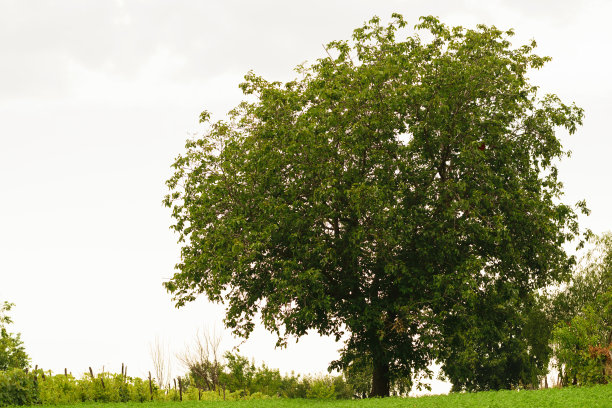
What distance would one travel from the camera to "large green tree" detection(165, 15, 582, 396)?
83.5 feet

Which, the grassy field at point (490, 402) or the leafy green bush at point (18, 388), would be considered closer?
the grassy field at point (490, 402)

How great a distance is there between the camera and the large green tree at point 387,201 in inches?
1002

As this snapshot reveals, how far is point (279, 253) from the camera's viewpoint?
90.8 feet

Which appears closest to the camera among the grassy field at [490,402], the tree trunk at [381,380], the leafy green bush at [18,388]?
the grassy field at [490,402]

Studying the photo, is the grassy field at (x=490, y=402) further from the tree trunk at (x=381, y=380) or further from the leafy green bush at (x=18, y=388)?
the tree trunk at (x=381, y=380)

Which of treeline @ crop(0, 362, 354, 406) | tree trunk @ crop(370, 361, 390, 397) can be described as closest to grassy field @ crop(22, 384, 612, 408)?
treeline @ crop(0, 362, 354, 406)

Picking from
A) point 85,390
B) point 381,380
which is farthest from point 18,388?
point 381,380

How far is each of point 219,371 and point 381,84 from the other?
20635 mm

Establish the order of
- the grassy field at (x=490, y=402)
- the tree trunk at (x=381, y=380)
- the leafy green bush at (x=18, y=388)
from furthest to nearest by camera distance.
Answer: the tree trunk at (x=381, y=380)
the leafy green bush at (x=18, y=388)
the grassy field at (x=490, y=402)

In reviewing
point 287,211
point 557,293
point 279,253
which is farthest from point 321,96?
point 557,293

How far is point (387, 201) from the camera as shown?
2466 centimetres

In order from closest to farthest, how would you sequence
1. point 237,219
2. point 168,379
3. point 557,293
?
point 237,219, point 168,379, point 557,293

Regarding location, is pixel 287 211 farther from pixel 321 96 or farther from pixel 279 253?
pixel 321 96

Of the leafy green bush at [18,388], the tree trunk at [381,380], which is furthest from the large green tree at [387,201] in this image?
the leafy green bush at [18,388]
